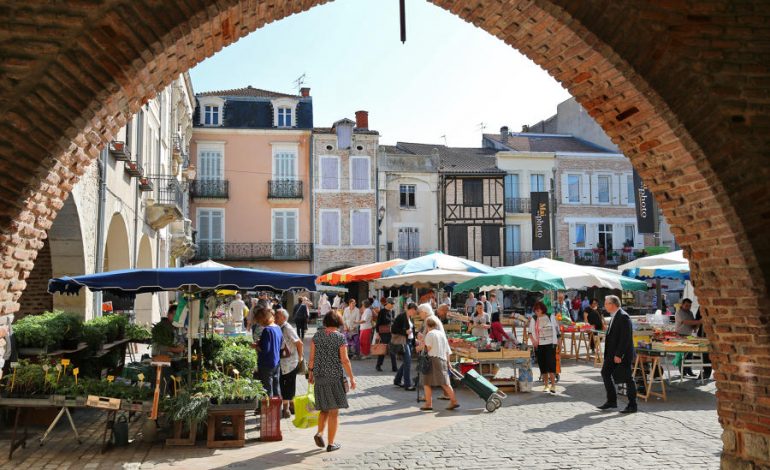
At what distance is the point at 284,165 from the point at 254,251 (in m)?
4.77

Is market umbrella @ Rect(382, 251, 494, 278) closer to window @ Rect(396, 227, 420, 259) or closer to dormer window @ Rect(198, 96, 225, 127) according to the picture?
window @ Rect(396, 227, 420, 259)

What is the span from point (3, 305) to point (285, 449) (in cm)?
408

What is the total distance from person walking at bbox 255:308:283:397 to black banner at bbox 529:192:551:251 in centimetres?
2783

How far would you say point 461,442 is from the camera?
8383 mm

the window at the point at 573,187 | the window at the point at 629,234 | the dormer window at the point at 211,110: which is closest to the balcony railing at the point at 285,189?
the dormer window at the point at 211,110

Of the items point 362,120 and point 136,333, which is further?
point 362,120

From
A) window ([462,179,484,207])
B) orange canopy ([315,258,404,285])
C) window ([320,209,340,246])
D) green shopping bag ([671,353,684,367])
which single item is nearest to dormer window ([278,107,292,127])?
window ([320,209,340,246])

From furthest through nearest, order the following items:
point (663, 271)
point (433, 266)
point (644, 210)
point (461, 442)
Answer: point (644, 210), point (663, 271), point (433, 266), point (461, 442)

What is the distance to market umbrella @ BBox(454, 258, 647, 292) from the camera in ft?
47.6

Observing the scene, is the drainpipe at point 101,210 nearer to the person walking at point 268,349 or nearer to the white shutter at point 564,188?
the person walking at point 268,349

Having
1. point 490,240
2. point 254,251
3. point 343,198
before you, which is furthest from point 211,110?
point 490,240

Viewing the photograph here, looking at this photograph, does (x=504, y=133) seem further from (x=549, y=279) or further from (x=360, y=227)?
(x=549, y=279)

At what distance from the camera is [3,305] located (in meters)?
4.82

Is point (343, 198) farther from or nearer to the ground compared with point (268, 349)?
farther from the ground
